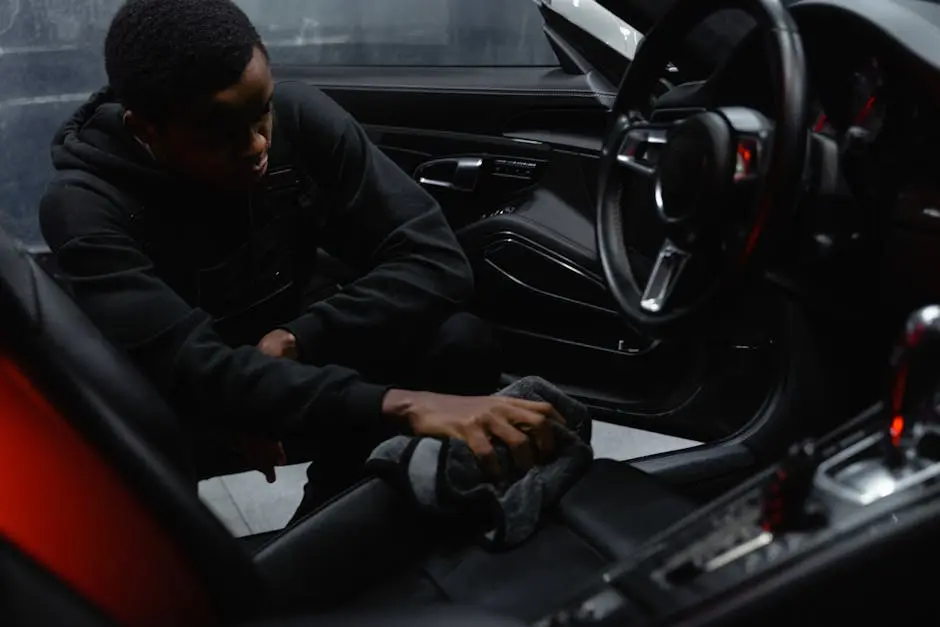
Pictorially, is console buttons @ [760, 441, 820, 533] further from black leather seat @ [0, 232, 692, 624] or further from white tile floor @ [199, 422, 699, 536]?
white tile floor @ [199, 422, 699, 536]

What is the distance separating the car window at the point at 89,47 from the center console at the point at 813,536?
1.75 metres

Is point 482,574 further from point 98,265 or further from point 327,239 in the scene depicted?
point 327,239

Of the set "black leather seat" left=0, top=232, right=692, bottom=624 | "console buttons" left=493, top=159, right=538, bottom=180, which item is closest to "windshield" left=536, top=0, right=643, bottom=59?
"console buttons" left=493, top=159, right=538, bottom=180

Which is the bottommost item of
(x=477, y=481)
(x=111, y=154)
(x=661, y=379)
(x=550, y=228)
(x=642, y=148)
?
(x=661, y=379)

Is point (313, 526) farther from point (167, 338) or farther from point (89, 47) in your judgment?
point (89, 47)

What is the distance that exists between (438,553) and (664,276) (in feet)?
1.17

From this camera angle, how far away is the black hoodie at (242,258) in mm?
1299

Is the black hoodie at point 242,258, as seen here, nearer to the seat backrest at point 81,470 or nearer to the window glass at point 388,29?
the seat backrest at point 81,470

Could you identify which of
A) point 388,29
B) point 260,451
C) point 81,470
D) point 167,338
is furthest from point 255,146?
point 388,29

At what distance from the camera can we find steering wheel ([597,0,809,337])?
3.19 feet

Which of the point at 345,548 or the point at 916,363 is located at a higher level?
the point at 916,363

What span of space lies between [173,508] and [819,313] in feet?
3.10

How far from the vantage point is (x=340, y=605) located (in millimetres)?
994

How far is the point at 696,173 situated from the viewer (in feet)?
3.45
